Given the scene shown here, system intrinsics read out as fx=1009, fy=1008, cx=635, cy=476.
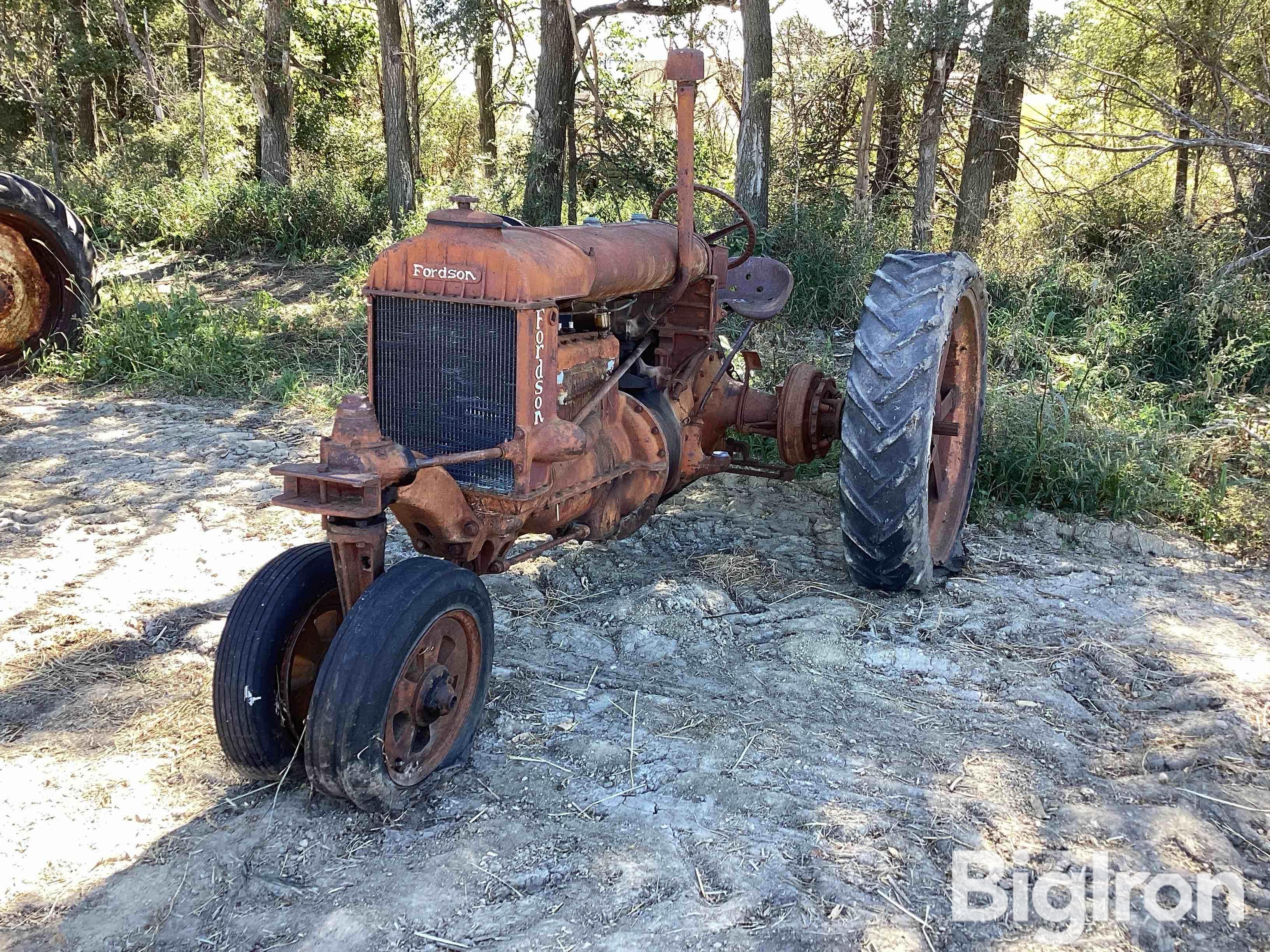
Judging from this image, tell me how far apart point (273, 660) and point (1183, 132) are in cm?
1002

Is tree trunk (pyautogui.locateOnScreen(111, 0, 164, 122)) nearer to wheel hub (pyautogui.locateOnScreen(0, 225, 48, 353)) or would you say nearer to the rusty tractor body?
wheel hub (pyautogui.locateOnScreen(0, 225, 48, 353))

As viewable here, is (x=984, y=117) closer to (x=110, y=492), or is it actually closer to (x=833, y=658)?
(x=833, y=658)

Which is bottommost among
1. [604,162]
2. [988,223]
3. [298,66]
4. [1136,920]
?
[1136,920]

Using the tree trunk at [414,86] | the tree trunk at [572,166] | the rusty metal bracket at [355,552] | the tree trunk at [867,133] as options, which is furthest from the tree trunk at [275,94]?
the rusty metal bracket at [355,552]

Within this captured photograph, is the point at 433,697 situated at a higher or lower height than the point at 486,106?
lower

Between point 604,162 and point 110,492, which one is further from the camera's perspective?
point 604,162

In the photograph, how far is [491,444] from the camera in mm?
3260

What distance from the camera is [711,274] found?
14.8 ft

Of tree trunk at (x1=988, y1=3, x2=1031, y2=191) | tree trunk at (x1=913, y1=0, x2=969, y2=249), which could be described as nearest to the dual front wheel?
tree trunk at (x1=913, y1=0, x2=969, y2=249)

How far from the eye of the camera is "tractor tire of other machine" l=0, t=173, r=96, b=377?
752 centimetres

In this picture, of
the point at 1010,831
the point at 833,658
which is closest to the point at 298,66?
the point at 833,658

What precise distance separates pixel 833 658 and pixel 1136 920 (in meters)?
1.52

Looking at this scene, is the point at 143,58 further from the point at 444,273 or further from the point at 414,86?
the point at 444,273

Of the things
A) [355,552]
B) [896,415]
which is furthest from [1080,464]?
[355,552]
